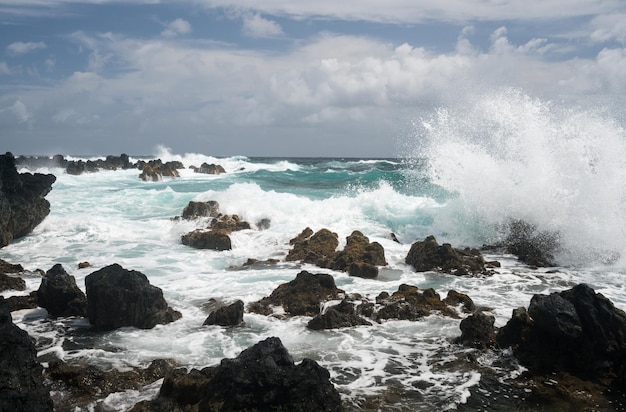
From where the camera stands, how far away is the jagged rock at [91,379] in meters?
6.17

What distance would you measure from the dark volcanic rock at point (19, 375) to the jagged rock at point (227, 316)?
3633 mm

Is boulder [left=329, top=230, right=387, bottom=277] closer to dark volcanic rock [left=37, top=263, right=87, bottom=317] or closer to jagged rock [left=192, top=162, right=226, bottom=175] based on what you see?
dark volcanic rock [left=37, top=263, right=87, bottom=317]

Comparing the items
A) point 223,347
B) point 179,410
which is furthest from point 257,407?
point 223,347

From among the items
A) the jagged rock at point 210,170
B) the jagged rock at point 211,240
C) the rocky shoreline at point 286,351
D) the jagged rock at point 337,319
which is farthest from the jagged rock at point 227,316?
the jagged rock at point 210,170

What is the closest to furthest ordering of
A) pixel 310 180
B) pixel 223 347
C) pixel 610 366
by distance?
1. pixel 610 366
2. pixel 223 347
3. pixel 310 180

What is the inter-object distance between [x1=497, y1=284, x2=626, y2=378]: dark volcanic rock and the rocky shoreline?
0.05ft

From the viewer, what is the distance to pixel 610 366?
6895 millimetres

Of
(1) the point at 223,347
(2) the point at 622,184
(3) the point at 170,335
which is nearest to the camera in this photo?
(1) the point at 223,347

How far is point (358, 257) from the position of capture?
13.3 meters

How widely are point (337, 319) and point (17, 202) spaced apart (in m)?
13.6

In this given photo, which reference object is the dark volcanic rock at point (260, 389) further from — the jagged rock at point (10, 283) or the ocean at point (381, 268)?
the jagged rock at point (10, 283)

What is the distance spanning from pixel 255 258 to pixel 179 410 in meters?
9.13

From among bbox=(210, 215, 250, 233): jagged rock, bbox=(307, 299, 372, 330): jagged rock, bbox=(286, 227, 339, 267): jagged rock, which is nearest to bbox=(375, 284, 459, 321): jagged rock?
bbox=(307, 299, 372, 330): jagged rock

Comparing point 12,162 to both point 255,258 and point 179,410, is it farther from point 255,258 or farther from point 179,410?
point 179,410
